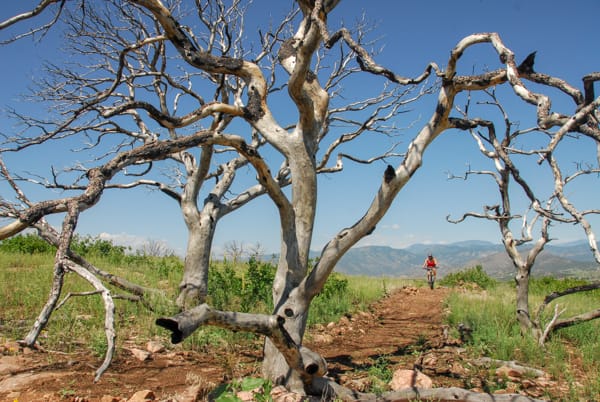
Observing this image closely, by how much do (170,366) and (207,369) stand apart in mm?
450

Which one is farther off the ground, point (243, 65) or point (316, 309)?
point (243, 65)

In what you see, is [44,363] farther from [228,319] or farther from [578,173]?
[578,173]

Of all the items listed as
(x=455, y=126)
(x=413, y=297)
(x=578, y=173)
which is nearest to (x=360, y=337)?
(x=455, y=126)

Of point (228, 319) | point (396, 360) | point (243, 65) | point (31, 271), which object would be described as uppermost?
point (243, 65)

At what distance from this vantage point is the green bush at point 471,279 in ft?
59.7

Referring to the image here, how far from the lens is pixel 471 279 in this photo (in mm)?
18859

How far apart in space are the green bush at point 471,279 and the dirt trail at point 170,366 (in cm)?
1106

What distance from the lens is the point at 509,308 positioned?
917 centimetres

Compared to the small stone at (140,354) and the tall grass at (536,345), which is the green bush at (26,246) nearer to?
the small stone at (140,354)

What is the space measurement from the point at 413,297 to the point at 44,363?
11376 mm

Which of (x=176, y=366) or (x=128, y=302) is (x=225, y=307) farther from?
(x=176, y=366)

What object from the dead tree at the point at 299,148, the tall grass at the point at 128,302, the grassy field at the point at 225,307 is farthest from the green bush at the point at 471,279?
the dead tree at the point at 299,148

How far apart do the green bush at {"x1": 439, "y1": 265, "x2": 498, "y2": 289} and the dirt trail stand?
1106 cm

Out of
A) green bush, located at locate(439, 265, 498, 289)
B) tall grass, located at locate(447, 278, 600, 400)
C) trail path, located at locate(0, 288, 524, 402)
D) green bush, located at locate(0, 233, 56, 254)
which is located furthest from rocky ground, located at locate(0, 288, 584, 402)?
green bush, located at locate(439, 265, 498, 289)
